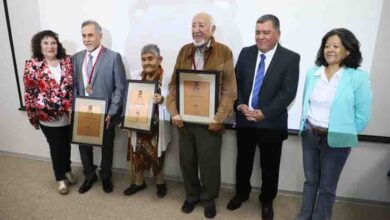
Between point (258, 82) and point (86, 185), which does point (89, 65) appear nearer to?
point (86, 185)

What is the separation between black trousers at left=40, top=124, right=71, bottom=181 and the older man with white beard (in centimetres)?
92

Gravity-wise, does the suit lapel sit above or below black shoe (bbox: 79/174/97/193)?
above

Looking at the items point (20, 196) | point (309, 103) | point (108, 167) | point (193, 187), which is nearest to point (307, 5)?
point (309, 103)

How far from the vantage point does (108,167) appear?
2.49 m

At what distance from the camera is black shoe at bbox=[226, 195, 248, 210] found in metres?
2.29

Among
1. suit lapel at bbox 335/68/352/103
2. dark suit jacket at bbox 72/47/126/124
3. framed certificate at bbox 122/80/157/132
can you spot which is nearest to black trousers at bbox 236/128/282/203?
suit lapel at bbox 335/68/352/103

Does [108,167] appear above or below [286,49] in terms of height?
below

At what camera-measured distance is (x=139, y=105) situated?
2188mm

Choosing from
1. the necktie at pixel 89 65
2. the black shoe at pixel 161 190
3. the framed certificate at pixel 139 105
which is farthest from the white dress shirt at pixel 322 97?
the necktie at pixel 89 65

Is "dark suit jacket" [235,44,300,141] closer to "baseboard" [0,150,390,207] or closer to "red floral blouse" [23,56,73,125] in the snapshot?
"baseboard" [0,150,390,207]

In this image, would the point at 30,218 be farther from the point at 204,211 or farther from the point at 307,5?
the point at 307,5

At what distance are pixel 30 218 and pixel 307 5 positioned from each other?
236 cm

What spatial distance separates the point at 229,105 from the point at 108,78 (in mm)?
928

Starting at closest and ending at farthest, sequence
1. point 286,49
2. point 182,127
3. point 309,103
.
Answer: point 309,103 → point 286,49 → point 182,127
